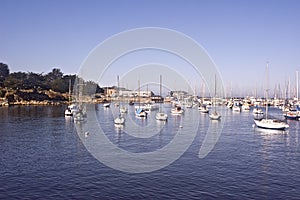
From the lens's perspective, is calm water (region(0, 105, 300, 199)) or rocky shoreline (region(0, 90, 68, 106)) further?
rocky shoreline (region(0, 90, 68, 106))

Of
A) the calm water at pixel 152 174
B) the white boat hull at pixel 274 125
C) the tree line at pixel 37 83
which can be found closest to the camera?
the calm water at pixel 152 174

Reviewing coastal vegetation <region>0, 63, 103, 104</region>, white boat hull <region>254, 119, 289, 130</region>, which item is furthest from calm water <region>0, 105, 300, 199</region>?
coastal vegetation <region>0, 63, 103, 104</region>

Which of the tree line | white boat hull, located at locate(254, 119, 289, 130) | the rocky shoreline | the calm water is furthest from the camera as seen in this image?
the tree line

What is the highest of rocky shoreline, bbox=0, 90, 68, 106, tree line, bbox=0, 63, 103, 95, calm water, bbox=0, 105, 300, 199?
tree line, bbox=0, 63, 103, 95

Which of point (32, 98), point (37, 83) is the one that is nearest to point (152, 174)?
point (32, 98)

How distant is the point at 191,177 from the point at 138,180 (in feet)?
10.3

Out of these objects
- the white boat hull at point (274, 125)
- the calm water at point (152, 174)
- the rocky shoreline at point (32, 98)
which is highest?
the rocky shoreline at point (32, 98)

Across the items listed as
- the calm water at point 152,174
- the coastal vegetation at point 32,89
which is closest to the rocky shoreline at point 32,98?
the coastal vegetation at point 32,89

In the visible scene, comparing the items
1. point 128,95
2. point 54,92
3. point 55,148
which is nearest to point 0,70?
point 54,92

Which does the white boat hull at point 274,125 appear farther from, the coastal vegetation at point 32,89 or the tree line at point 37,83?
the tree line at point 37,83

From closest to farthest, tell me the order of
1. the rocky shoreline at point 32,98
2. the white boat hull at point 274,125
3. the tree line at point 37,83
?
the white boat hull at point 274,125 < the rocky shoreline at point 32,98 < the tree line at point 37,83

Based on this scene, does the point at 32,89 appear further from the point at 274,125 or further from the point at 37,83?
the point at 274,125

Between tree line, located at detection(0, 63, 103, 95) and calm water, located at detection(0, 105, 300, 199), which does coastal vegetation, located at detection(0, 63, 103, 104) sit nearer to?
tree line, located at detection(0, 63, 103, 95)

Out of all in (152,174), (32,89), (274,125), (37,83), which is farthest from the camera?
(37,83)
